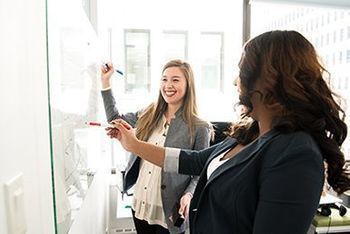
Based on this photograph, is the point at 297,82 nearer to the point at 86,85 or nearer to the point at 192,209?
the point at 192,209

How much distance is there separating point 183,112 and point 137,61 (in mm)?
1342

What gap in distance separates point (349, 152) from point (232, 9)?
6.07 ft

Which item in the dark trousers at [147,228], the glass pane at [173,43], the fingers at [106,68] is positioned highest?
the glass pane at [173,43]

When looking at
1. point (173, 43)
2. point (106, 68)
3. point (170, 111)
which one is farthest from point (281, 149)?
point (173, 43)

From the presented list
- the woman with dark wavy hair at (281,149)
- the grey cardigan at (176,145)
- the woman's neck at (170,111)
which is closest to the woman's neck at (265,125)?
the woman with dark wavy hair at (281,149)

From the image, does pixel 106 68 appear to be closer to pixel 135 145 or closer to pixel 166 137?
pixel 166 137

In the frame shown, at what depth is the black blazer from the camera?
2.10 ft

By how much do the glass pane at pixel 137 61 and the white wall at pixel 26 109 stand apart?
230 cm

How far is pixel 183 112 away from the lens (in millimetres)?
1694

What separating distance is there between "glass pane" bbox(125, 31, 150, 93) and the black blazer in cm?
212

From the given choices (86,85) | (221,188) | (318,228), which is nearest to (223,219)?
(221,188)

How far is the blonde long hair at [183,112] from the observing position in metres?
1.68

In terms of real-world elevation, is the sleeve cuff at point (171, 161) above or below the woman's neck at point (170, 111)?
below

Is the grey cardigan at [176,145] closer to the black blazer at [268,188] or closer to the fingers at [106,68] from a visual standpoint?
the fingers at [106,68]
